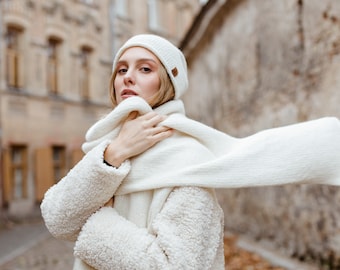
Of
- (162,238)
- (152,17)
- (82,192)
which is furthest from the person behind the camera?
(152,17)

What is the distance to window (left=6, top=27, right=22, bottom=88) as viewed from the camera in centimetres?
1380

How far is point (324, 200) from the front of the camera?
15.7ft

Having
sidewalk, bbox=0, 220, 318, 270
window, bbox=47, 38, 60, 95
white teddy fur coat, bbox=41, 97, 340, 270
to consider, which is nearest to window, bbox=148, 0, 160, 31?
window, bbox=47, 38, 60, 95

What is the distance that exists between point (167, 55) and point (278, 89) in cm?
483

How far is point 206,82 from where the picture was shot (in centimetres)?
1006

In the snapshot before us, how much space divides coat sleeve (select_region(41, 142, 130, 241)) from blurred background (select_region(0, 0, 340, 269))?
1.61ft

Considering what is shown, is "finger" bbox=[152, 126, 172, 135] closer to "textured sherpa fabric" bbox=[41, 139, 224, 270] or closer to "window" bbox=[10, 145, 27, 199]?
"textured sherpa fabric" bbox=[41, 139, 224, 270]

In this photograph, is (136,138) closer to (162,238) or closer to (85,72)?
(162,238)

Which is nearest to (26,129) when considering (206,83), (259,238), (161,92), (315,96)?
(206,83)

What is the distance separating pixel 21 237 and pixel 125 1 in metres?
11.6

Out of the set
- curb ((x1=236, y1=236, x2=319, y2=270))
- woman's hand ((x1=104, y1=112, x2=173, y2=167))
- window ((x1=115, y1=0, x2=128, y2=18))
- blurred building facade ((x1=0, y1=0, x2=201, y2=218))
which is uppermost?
window ((x1=115, y1=0, x2=128, y2=18))

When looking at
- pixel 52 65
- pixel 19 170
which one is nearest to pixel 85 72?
pixel 52 65

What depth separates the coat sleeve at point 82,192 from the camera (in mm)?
1367

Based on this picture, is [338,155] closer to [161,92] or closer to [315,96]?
[161,92]
